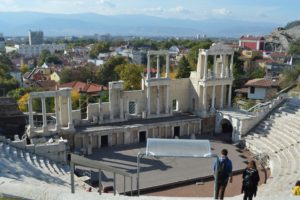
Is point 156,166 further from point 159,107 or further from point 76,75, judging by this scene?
point 76,75

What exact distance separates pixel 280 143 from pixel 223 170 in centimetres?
1405

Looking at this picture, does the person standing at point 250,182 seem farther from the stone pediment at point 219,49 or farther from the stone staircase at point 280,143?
the stone pediment at point 219,49

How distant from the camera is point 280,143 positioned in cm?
2141

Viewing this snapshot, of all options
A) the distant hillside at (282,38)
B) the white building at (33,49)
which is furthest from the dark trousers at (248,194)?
the white building at (33,49)

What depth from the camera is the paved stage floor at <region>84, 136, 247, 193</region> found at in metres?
17.7

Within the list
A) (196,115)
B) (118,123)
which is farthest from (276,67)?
(118,123)

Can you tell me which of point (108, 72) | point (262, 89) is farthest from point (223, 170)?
point (108, 72)

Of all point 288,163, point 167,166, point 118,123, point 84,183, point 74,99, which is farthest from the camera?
point 74,99

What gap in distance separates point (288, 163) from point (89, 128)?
40.9 ft

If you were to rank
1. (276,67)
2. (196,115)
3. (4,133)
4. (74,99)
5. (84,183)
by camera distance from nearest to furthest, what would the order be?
1. (84,183)
2. (4,133)
3. (196,115)
4. (74,99)
5. (276,67)

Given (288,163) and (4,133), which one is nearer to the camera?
(288,163)

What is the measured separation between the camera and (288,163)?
59.6ft

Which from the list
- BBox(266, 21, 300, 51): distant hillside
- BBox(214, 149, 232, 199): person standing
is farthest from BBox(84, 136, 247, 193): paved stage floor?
BBox(266, 21, 300, 51): distant hillside

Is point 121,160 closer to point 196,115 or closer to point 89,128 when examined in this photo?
point 89,128
